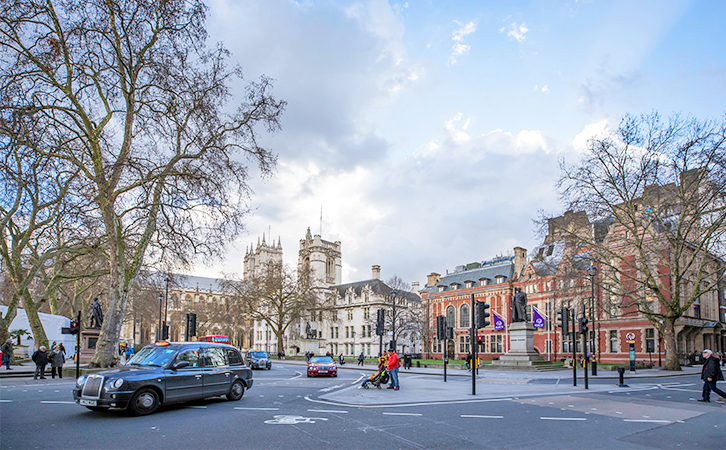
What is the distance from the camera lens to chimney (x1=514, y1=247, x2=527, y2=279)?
69319 mm

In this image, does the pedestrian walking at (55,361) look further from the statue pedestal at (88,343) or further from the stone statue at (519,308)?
the stone statue at (519,308)

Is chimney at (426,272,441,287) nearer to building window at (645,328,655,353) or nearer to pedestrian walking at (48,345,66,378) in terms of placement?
building window at (645,328,655,353)

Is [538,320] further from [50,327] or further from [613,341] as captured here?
[50,327]

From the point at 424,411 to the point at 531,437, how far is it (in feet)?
11.7

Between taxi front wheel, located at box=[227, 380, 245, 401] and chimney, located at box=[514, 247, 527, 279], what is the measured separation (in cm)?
6006

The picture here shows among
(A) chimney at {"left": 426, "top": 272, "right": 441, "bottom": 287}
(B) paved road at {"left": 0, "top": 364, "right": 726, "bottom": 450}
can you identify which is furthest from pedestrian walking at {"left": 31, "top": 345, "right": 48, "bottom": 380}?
(A) chimney at {"left": 426, "top": 272, "right": 441, "bottom": 287}

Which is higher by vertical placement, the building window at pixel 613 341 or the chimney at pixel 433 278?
the chimney at pixel 433 278

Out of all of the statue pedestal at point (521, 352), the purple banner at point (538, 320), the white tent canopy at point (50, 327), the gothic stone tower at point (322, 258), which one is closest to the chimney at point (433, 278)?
the gothic stone tower at point (322, 258)

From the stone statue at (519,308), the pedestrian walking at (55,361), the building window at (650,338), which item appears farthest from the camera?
the building window at (650,338)

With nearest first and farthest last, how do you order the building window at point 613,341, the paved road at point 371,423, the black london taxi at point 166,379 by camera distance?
1. the paved road at point 371,423
2. the black london taxi at point 166,379
3. the building window at point 613,341

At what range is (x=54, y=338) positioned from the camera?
36.9 meters

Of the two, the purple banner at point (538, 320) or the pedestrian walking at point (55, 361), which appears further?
the purple banner at point (538, 320)

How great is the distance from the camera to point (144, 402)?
1052cm

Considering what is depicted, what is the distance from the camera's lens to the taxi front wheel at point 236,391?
1310cm
